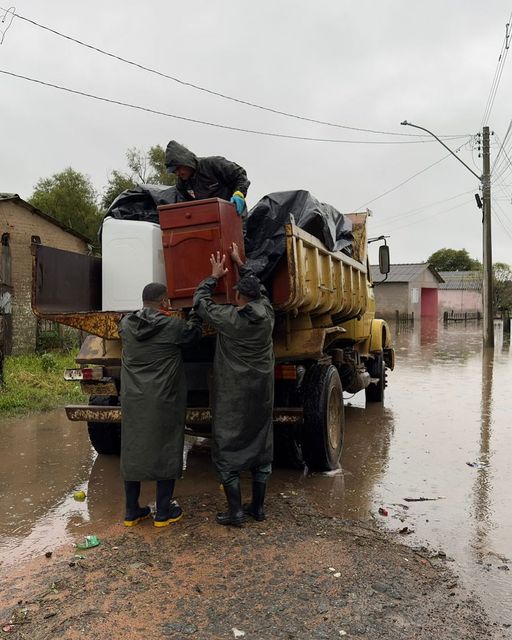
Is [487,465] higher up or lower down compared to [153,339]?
lower down

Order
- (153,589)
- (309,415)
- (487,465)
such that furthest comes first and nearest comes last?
(487,465)
(309,415)
(153,589)

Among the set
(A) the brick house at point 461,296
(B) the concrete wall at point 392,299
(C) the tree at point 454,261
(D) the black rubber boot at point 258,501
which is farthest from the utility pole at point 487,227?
(C) the tree at point 454,261

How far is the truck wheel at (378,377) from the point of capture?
9758 mm

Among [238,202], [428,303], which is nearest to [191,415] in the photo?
[238,202]

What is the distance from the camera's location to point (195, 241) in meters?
4.70

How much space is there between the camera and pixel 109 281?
5309 millimetres

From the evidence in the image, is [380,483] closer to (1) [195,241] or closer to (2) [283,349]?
(2) [283,349]

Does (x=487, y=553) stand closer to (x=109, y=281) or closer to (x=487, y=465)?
(x=487, y=465)

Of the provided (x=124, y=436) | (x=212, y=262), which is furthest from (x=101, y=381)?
(x=212, y=262)

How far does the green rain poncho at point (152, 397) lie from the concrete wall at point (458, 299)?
56856 mm

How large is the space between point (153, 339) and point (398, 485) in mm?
2859

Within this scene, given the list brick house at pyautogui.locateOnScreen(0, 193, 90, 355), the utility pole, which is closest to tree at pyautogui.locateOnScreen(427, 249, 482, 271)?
the utility pole

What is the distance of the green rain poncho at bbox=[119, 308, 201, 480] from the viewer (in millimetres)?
4246

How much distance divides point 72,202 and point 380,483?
27719 mm
